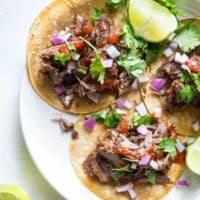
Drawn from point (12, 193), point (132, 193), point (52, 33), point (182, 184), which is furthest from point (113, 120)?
point (12, 193)

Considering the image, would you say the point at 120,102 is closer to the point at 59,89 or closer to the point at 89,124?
the point at 89,124

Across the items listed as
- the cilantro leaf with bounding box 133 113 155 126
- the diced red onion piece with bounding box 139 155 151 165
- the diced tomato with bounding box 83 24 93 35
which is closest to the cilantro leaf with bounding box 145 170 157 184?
the diced red onion piece with bounding box 139 155 151 165

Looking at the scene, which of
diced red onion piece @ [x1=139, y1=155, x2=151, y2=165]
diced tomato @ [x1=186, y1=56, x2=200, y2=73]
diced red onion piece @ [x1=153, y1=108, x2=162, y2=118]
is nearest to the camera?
diced red onion piece @ [x1=139, y1=155, x2=151, y2=165]

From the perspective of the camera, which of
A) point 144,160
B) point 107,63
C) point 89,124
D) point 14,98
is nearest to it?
point 144,160

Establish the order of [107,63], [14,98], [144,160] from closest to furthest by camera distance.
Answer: [144,160], [107,63], [14,98]

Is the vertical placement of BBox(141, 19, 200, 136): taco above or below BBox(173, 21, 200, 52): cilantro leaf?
below

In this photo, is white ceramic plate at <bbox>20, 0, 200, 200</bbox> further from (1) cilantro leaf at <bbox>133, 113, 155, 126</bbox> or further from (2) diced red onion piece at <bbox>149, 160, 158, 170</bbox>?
(1) cilantro leaf at <bbox>133, 113, 155, 126</bbox>

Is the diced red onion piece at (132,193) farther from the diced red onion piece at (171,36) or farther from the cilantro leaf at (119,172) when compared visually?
the diced red onion piece at (171,36)
